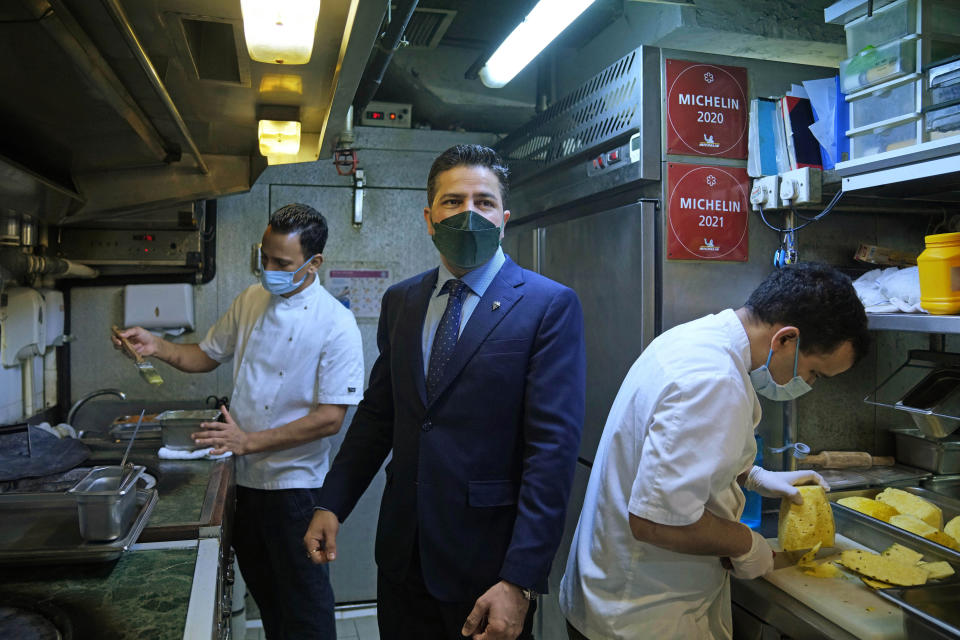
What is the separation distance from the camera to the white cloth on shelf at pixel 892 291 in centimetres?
200

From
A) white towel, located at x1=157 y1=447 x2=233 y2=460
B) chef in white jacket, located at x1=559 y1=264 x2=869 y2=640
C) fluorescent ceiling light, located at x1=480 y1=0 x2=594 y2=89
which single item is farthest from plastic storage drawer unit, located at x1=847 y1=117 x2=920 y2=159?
white towel, located at x1=157 y1=447 x2=233 y2=460

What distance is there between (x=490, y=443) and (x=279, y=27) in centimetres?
103

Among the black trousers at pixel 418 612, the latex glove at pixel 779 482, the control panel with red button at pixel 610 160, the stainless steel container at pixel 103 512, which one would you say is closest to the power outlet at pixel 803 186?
the control panel with red button at pixel 610 160

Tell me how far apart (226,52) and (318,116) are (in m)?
A: 0.52

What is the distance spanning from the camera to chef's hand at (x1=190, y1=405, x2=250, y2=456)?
7.72ft

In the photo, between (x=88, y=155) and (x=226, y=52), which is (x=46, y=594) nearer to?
(x=226, y=52)

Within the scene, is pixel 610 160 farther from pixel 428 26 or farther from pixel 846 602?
pixel 846 602

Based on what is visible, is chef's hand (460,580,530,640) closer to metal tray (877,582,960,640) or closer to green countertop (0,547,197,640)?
green countertop (0,547,197,640)

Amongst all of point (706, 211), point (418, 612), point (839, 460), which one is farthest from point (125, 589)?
point (839, 460)

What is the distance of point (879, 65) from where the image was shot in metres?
1.91

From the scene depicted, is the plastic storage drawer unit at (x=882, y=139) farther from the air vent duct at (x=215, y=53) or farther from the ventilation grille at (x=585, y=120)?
the air vent duct at (x=215, y=53)

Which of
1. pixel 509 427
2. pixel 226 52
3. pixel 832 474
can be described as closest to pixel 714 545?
pixel 509 427

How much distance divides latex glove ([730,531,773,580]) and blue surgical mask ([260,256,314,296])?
1759 mm

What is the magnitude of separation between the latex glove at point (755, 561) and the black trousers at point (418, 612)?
1.58 feet
